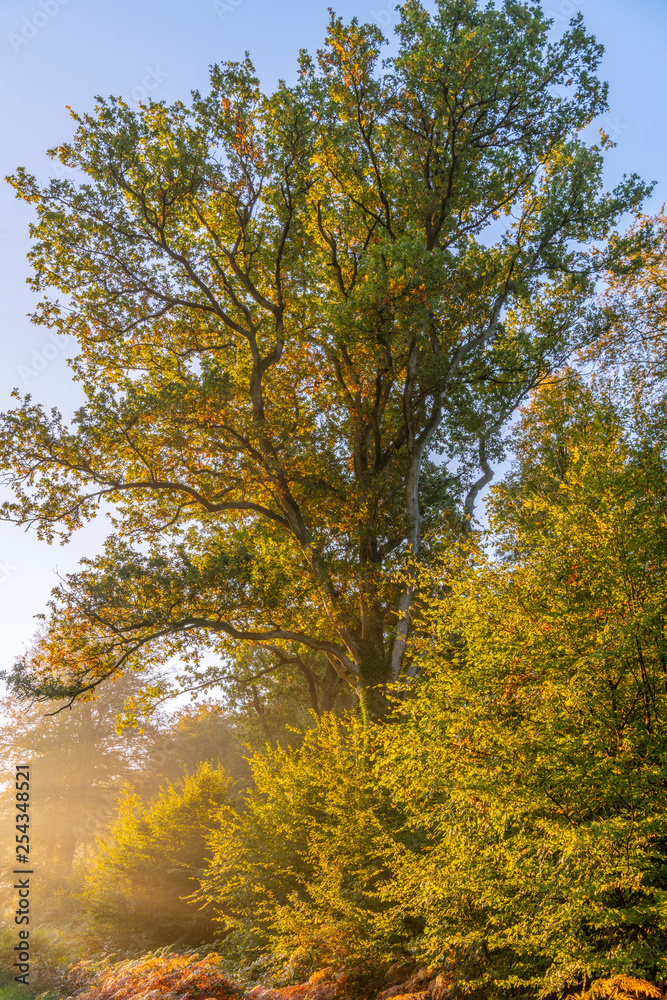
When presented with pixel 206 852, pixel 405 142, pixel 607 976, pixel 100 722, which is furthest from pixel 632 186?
pixel 100 722

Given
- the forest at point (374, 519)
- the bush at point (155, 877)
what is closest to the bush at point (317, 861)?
the forest at point (374, 519)

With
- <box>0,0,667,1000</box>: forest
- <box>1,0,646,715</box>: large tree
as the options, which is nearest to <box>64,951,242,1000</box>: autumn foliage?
<box>0,0,667,1000</box>: forest

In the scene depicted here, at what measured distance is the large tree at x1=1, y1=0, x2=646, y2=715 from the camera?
374 inches

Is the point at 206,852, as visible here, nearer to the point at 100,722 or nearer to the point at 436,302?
the point at 436,302

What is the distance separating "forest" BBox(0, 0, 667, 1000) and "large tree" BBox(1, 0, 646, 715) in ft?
0.24

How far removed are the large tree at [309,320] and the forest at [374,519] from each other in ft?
0.24

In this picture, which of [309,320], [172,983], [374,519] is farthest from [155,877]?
[309,320]

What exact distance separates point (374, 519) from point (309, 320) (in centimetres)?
464

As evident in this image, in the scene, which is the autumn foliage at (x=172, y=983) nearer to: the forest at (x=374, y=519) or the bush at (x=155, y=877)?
the forest at (x=374, y=519)

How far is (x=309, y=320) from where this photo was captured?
12508 mm

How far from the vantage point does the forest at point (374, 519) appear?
3830mm

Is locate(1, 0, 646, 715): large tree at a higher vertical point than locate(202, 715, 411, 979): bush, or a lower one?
higher

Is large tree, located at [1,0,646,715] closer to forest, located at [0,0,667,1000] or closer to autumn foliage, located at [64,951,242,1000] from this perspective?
forest, located at [0,0,667,1000]

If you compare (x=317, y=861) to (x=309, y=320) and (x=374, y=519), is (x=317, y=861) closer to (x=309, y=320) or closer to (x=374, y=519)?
(x=374, y=519)
